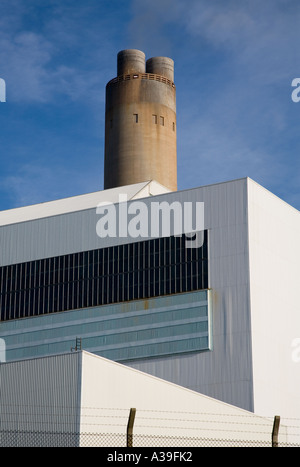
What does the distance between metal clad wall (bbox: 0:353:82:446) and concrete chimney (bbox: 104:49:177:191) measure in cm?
5428

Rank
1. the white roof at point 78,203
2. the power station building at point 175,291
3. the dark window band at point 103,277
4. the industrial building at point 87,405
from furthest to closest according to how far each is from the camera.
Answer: the white roof at point 78,203
the dark window band at point 103,277
the power station building at point 175,291
the industrial building at point 87,405

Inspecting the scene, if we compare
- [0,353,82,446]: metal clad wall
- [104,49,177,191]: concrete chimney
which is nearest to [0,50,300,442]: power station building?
[0,353,82,446]: metal clad wall

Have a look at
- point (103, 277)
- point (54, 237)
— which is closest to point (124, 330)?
point (103, 277)

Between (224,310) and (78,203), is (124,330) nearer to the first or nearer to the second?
(224,310)

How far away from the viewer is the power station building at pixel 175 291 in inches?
1857

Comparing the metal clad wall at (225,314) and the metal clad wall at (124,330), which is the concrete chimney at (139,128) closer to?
the metal clad wall at (124,330)

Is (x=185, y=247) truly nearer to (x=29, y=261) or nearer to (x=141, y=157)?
(x=29, y=261)

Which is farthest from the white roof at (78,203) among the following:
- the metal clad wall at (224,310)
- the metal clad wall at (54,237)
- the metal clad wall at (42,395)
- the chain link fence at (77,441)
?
the chain link fence at (77,441)

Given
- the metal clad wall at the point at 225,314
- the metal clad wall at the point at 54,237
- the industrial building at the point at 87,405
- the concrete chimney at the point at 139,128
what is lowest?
the industrial building at the point at 87,405

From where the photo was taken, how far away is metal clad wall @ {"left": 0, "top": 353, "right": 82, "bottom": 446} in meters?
31.2

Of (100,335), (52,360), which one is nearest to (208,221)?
(100,335)

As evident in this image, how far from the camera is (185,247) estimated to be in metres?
49.4

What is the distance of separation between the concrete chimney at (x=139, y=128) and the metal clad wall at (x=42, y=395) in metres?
54.3

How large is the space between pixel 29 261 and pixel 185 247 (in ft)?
39.1
